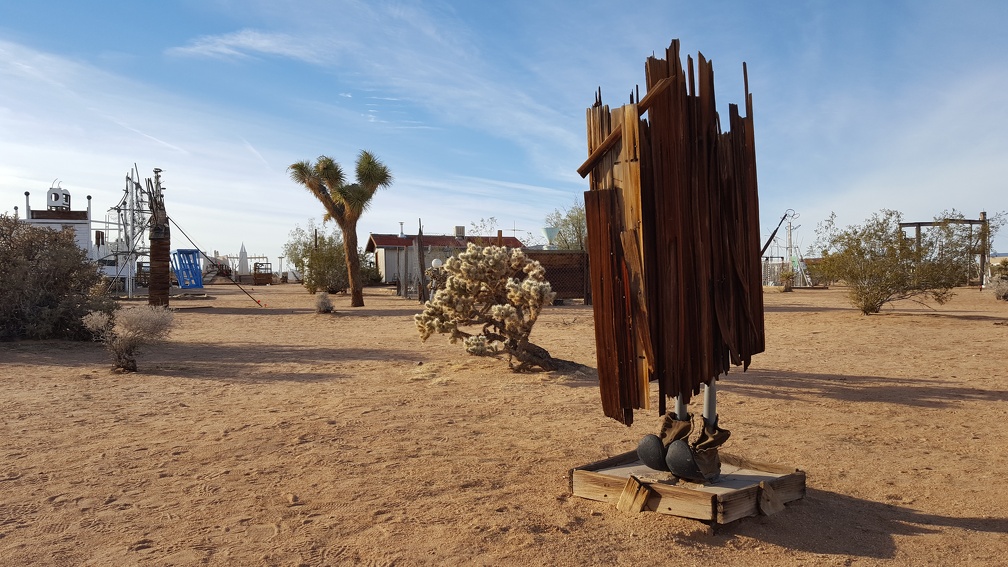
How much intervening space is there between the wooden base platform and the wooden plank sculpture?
0.51 m

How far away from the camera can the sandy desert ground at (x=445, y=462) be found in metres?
3.60

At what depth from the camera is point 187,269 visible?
114 ft

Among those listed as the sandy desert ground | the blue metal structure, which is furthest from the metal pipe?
the blue metal structure

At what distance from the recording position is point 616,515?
4.00 metres

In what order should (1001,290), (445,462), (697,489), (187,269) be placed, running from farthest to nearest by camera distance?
(187,269), (1001,290), (445,462), (697,489)

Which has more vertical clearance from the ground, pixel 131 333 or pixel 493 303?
pixel 493 303

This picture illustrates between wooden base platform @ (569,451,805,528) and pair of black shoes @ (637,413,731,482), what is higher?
pair of black shoes @ (637,413,731,482)

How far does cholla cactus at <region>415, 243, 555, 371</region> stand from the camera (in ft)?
31.0

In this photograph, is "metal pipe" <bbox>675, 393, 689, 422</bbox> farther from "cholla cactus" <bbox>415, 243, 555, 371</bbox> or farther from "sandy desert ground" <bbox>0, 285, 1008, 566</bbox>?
"cholla cactus" <bbox>415, 243, 555, 371</bbox>

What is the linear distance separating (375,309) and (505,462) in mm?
18349

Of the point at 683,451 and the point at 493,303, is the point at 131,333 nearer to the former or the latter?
the point at 493,303

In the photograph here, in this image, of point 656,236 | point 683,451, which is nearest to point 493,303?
point 683,451

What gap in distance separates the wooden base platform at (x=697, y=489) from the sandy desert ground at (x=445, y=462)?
0.08m

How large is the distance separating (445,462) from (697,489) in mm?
1929
